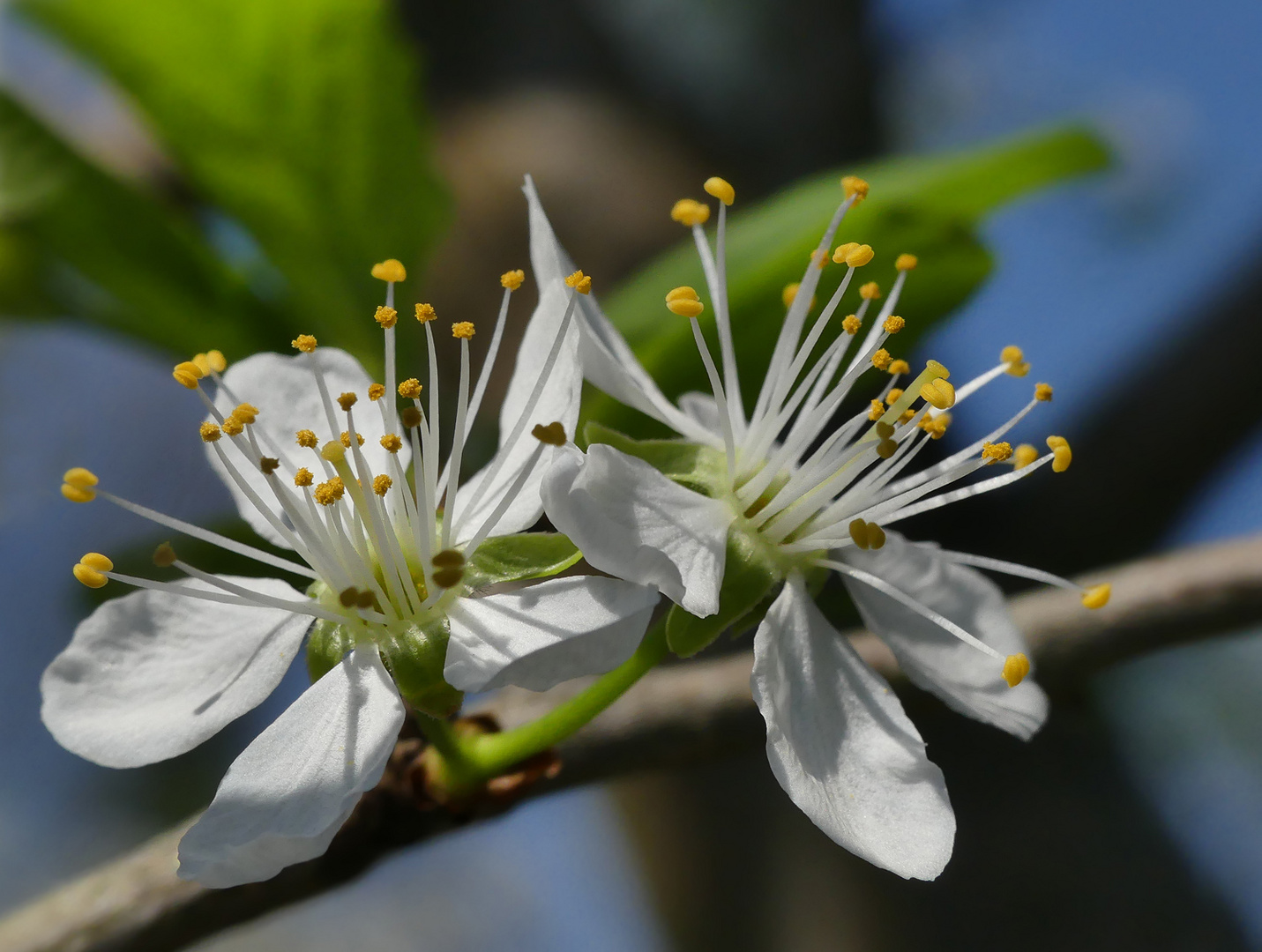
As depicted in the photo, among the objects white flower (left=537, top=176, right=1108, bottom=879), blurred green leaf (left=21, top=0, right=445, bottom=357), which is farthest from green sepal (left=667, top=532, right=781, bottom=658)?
blurred green leaf (left=21, top=0, right=445, bottom=357)

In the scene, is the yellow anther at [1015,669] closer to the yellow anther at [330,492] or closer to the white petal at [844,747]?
the white petal at [844,747]

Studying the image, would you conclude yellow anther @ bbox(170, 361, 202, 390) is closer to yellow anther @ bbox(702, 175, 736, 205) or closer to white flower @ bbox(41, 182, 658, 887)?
white flower @ bbox(41, 182, 658, 887)

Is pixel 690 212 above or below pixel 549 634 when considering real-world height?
above

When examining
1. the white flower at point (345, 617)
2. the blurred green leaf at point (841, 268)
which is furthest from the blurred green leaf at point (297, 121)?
the white flower at point (345, 617)

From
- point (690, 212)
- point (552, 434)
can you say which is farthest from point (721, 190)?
point (552, 434)

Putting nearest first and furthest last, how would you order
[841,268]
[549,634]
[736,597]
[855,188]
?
[549,634]
[736,597]
[855,188]
[841,268]

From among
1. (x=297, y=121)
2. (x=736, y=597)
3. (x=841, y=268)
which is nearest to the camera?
(x=736, y=597)

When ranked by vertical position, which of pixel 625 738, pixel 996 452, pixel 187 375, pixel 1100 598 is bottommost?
pixel 625 738

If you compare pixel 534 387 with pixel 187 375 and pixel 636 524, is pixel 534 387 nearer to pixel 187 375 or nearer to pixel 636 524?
pixel 636 524
